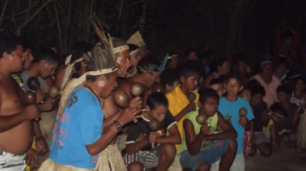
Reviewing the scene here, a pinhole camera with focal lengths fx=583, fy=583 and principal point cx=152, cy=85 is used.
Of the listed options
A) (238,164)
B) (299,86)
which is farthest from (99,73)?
(299,86)

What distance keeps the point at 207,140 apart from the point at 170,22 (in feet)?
28.9

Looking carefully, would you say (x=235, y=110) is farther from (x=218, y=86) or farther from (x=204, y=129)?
(x=204, y=129)

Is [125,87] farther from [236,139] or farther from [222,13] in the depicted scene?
[222,13]

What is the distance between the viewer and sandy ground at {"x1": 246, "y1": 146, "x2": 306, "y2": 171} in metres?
7.54

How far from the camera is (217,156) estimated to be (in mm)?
6453

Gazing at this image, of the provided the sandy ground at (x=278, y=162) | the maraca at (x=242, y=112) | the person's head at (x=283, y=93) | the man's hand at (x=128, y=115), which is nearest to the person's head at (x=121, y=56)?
the man's hand at (x=128, y=115)

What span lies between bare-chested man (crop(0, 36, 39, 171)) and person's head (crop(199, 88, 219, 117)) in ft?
6.80

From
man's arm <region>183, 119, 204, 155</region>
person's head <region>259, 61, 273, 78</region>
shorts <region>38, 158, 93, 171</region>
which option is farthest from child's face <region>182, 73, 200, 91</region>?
person's head <region>259, 61, 273, 78</region>

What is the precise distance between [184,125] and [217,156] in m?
0.56

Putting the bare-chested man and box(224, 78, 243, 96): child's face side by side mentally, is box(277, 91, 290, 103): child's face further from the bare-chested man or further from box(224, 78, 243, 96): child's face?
the bare-chested man

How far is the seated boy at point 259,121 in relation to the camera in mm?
7980

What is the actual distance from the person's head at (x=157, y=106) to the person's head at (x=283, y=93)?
12.9 feet

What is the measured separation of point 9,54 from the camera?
4.74 m

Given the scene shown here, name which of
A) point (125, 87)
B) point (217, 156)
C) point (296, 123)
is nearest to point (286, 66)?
point (296, 123)
